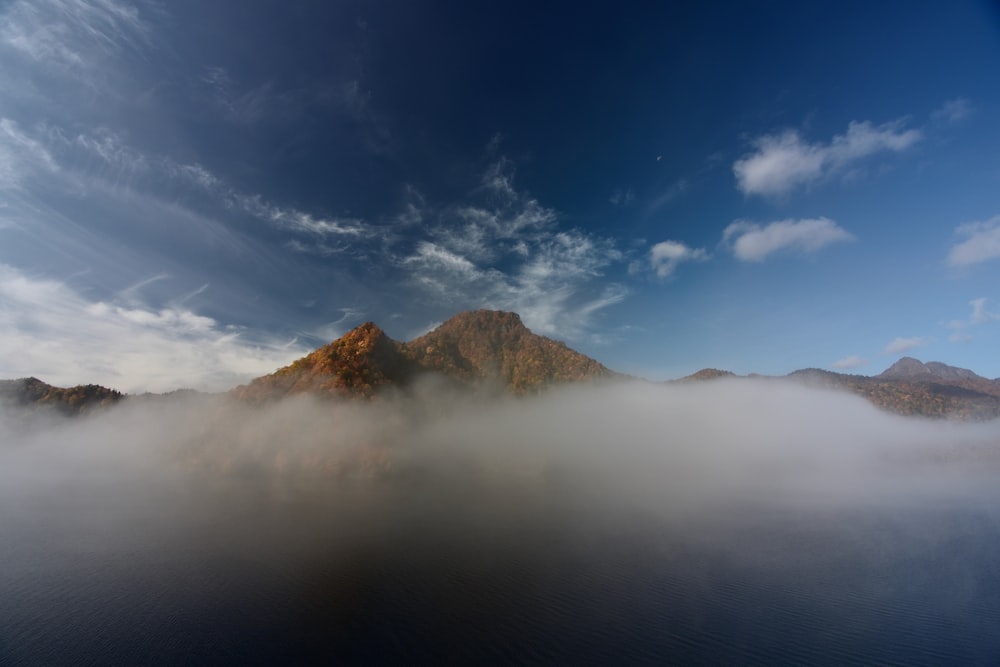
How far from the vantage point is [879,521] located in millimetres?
65625

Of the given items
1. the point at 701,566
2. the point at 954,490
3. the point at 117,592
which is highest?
the point at 117,592

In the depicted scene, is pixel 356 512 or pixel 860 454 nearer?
pixel 356 512

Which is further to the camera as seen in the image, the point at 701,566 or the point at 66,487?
the point at 66,487

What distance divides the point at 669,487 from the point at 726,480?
28.1 metres

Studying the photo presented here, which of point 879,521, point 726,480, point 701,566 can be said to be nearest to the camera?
point 701,566

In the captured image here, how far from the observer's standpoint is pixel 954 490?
104 m

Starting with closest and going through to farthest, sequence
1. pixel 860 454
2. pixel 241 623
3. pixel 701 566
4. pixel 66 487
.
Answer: pixel 241 623 → pixel 701 566 → pixel 66 487 → pixel 860 454

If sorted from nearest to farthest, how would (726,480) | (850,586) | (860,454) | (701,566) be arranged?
(850,586), (701,566), (726,480), (860,454)

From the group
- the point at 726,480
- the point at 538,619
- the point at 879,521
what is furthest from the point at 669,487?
the point at 538,619

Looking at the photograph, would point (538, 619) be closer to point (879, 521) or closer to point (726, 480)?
point (879, 521)

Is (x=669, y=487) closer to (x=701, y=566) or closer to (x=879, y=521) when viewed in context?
(x=879, y=521)

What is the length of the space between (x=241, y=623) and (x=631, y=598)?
30.9 m

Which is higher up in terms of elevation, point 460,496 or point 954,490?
Answer: point 460,496

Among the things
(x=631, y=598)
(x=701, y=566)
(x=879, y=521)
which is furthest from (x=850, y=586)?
(x=879, y=521)
